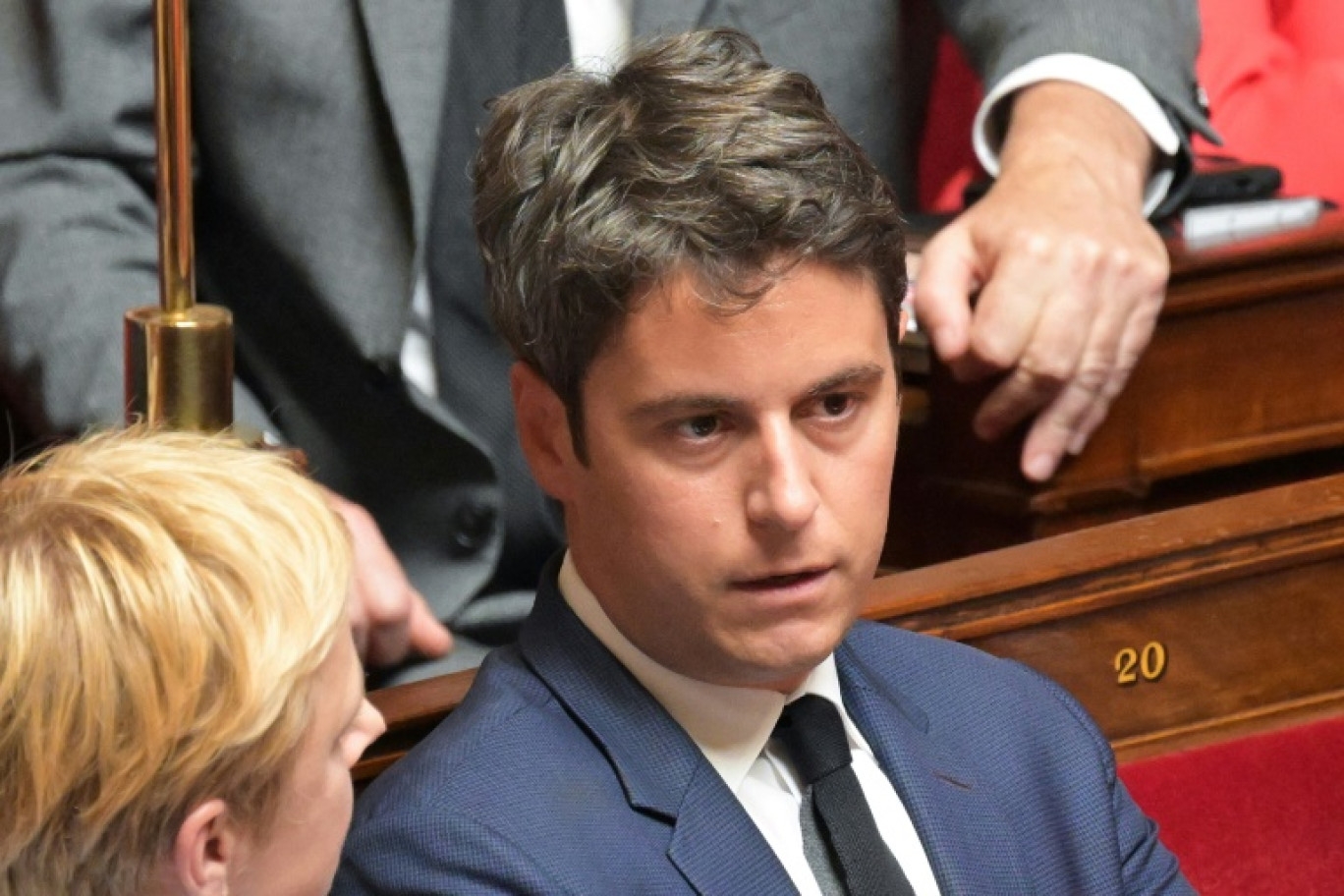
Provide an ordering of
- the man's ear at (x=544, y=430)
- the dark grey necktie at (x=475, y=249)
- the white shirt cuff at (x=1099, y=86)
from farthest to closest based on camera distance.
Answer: the white shirt cuff at (x=1099, y=86), the dark grey necktie at (x=475, y=249), the man's ear at (x=544, y=430)

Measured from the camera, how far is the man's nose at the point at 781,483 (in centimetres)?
127

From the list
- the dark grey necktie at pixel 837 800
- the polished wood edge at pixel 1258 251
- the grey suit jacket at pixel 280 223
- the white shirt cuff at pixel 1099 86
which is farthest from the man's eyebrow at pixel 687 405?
the white shirt cuff at pixel 1099 86

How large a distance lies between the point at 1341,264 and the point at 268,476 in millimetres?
1499

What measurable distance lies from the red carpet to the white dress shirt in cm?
50

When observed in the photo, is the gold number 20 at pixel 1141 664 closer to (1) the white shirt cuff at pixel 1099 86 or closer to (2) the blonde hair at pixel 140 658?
(1) the white shirt cuff at pixel 1099 86

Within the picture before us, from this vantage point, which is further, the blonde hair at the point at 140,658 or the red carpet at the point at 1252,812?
the red carpet at the point at 1252,812

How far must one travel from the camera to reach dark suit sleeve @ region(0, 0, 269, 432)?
6.22 ft

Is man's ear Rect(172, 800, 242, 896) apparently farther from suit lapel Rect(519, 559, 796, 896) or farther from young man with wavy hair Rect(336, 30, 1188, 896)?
suit lapel Rect(519, 559, 796, 896)

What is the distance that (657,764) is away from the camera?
137 centimetres

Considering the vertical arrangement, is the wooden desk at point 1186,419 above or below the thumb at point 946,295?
below

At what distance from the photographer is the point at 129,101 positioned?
199 cm

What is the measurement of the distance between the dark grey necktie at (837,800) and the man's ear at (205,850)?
1.40ft

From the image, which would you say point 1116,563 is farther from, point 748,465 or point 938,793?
point 748,465

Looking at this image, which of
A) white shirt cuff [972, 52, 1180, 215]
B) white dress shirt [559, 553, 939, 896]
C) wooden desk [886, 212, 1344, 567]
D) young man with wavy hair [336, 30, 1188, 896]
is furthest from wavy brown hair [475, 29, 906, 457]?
white shirt cuff [972, 52, 1180, 215]
